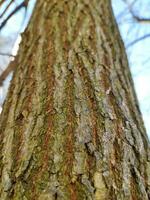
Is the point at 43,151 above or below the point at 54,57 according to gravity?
below

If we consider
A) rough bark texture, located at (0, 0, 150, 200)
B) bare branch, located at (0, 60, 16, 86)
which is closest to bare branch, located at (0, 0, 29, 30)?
bare branch, located at (0, 60, 16, 86)

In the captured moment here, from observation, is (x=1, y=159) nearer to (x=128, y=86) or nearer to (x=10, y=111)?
(x=10, y=111)

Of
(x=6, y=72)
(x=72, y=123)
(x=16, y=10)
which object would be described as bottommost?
(x=72, y=123)

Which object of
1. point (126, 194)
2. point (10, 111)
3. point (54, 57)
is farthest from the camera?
point (54, 57)


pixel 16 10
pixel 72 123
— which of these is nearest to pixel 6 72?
pixel 16 10

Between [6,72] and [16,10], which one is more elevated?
[16,10]

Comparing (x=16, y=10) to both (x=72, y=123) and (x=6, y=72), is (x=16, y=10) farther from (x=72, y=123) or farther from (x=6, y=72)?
(x=72, y=123)

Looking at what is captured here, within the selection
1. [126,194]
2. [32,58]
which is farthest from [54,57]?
[126,194]

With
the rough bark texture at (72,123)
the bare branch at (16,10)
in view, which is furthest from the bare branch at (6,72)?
the rough bark texture at (72,123)

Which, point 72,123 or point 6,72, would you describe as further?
point 6,72
